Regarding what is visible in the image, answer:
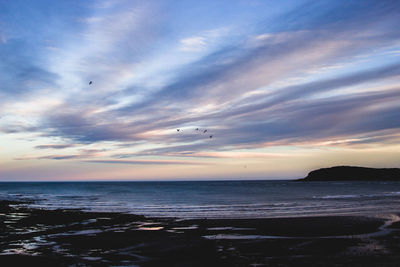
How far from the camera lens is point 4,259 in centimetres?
1553

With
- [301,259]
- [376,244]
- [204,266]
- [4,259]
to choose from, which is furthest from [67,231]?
[376,244]

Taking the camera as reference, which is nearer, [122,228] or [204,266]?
[204,266]

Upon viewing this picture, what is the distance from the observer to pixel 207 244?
18953 millimetres

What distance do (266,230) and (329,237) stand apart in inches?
182

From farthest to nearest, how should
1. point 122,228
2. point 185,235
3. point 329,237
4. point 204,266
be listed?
point 122,228, point 185,235, point 329,237, point 204,266

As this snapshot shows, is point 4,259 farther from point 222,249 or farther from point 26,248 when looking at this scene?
point 222,249

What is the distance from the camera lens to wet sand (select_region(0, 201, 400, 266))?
49.3ft

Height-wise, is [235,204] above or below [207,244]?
below

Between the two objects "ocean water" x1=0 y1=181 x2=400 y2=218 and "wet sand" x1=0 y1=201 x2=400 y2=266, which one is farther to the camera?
"ocean water" x1=0 y1=181 x2=400 y2=218

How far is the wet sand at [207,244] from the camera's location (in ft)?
49.3

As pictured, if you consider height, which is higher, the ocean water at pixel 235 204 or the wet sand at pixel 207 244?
the wet sand at pixel 207 244

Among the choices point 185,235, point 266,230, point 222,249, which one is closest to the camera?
point 222,249

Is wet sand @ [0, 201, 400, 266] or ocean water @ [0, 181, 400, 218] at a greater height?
wet sand @ [0, 201, 400, 266]

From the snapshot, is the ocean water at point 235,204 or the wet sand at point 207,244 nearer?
the wet sand at point 207,244
